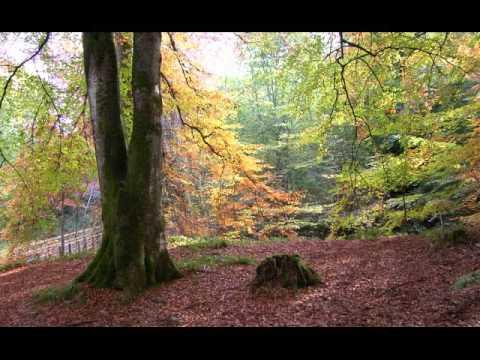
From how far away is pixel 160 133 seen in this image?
23.5 ft

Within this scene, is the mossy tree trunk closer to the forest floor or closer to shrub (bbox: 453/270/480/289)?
the forest floor

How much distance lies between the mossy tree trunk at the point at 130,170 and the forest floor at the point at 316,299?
424 millimetres

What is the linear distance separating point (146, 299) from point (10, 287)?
14.3ft

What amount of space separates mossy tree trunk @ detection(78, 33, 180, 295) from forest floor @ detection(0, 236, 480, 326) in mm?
424

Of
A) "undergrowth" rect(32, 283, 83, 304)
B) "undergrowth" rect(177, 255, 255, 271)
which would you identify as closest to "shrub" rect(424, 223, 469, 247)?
"undergrowth" rect(177, 255, 255, 271)

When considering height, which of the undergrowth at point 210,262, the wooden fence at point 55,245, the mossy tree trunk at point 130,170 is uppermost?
the mossy tree trunk at point 130,170

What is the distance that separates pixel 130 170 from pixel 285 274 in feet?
10.8

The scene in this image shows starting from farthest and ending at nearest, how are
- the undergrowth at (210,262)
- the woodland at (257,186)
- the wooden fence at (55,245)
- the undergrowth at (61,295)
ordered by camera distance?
the wooden fence at (55,245)
the undergrowth at (210,262)
the undergrowth at (61,295)
the woodland at (257,186)

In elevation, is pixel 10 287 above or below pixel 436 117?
below

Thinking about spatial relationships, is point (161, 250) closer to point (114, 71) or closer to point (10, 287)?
point (114, 71)

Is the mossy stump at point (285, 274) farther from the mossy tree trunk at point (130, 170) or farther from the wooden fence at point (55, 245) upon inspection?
the wooden fence at point (55, 245)

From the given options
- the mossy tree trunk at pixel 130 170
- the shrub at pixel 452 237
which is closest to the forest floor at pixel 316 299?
the shrub at pixel 452 237

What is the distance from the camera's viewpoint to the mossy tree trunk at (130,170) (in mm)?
6648
